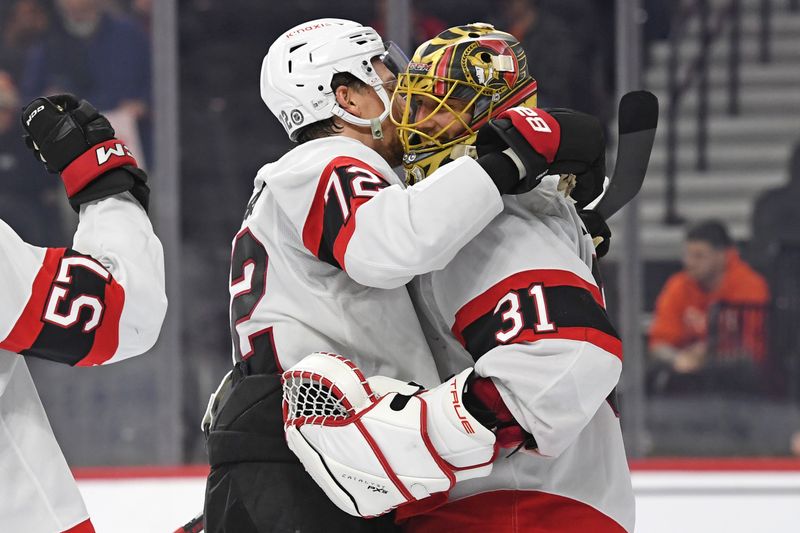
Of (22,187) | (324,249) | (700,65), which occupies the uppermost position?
(324,249)

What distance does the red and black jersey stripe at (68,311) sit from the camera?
141 cm

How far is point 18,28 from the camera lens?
4371 millimetres

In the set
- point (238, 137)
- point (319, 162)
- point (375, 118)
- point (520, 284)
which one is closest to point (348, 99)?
point (375, 118)

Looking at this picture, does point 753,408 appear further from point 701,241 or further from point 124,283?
point 124,283

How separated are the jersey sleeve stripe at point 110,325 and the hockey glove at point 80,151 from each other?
16 centimetres

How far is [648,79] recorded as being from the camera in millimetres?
4320

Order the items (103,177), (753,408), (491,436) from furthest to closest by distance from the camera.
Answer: (753,408) → (103,177) → (491,436)

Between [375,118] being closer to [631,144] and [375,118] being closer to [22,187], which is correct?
[631,144]

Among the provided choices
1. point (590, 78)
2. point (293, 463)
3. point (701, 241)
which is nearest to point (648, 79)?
point (590, 78)

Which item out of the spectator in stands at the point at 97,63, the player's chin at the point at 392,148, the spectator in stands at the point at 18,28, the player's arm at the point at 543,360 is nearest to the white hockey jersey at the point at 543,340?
the player's arm at the point at 543,360

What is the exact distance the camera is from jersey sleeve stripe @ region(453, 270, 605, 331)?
4.86 ft

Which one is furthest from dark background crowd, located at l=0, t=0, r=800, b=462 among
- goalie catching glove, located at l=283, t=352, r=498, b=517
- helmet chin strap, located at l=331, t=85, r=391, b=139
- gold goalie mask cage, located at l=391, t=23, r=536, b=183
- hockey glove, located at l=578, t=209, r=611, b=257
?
goalie catching glove, located at l=283, t=352, r=498, b=517

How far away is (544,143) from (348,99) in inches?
16.5

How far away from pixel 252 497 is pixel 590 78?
9.88 feet
